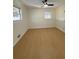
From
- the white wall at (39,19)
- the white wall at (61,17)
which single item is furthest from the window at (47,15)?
the white wall at (61,17)

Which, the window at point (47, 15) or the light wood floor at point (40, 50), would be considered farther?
the window at point (47, 15)

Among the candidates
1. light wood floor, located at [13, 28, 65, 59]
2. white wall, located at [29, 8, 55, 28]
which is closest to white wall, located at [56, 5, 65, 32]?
white wall, located at [29, 8, 55, 28]

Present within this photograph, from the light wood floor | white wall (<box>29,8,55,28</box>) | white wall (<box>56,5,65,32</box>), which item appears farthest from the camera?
white wall (<box>29,8,55,28</box>)

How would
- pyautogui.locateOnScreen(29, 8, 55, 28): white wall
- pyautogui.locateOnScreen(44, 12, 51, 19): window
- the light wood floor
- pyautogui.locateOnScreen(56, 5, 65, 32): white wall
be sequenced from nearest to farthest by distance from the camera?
the light wood floor → pyautogui.locateOnScreen(56, 5, 65, 32): white wall → pyautogui.locateOnScreen(29, 8, 55, 28): white wall → pyautogui.locateOnScreen(44, 12, 51, 19): window

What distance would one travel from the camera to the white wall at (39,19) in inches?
492

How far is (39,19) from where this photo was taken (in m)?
12.8

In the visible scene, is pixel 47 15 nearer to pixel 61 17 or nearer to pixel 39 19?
pixel 39 19

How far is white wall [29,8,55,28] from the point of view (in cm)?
1251

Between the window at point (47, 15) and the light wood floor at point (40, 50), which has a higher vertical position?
the window at point (47, 15)

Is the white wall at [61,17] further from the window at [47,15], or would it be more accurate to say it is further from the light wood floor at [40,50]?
the light wood floor at [40,50]

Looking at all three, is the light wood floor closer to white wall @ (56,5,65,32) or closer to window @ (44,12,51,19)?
white wall @ (56,5,65,32)
